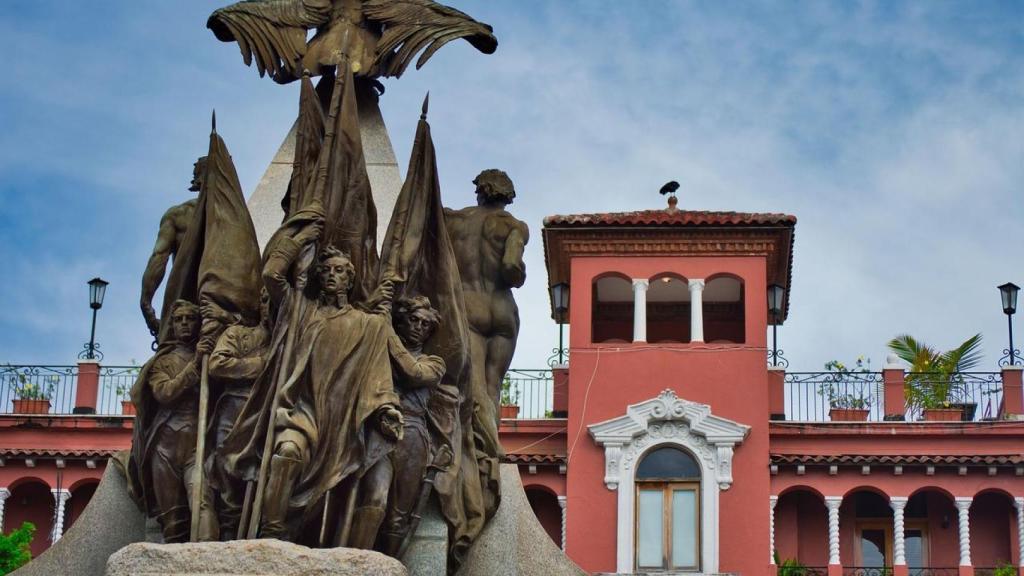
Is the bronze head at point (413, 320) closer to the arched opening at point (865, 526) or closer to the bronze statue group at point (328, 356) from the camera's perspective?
the bronze statue group at point (328, 356)

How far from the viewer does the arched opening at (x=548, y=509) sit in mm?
45344

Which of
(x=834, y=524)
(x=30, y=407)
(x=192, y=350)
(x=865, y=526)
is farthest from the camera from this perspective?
(x=30, y=407)

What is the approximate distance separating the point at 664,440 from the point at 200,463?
32561 millimetres

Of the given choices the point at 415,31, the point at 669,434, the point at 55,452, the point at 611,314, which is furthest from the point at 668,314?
the point at 415,31

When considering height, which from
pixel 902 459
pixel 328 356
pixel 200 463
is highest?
pixel 902 459

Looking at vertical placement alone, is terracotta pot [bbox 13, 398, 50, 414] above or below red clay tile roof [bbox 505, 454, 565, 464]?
above

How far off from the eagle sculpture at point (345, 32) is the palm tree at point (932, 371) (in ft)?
111

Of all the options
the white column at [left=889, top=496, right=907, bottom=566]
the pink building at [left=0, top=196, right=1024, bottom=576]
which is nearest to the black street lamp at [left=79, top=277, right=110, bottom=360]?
the pink building at [left=0, top=196, right=1024, bottom=576]

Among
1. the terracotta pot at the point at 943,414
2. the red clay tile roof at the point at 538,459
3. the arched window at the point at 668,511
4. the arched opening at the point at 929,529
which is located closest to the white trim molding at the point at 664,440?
the arched window at the point at 668,511

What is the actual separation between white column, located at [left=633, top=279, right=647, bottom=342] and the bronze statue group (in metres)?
32.3

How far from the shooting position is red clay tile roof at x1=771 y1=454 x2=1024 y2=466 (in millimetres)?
43844

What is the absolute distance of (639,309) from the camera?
4547cm

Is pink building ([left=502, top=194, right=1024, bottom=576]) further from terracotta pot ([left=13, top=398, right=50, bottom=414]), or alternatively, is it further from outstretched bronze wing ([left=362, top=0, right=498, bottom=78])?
outstretched bronze wing ([left=362, top=0, right=498, bottom=78])

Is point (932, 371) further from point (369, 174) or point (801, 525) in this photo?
point (369, 174)
